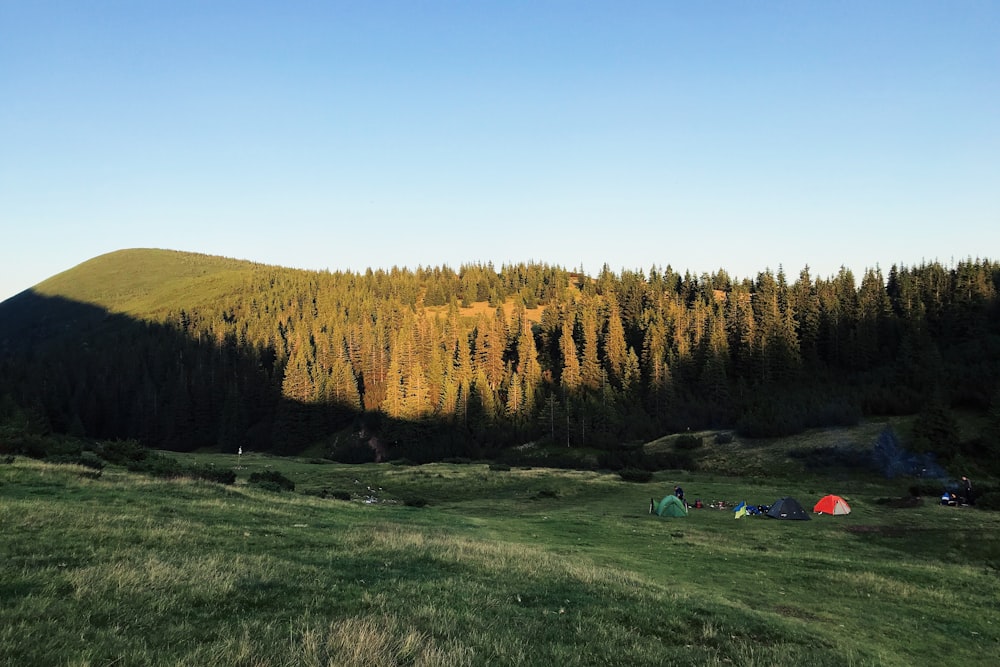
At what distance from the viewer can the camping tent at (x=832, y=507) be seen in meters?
35.1

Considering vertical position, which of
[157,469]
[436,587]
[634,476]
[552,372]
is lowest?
[634,476]

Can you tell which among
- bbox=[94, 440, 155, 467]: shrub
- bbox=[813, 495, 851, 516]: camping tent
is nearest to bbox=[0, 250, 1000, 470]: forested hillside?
bbox=[813, 495, 851, 516]: camping tent

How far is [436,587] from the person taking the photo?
1111cm

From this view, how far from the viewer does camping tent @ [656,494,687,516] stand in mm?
35406

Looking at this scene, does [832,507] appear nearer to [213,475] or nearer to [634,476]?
[634,476]

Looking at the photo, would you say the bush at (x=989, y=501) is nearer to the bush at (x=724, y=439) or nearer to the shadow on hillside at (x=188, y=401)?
the bush at (x=724, y=439)

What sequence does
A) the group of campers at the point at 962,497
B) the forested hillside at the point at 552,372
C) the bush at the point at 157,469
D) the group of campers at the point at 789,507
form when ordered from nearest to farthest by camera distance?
the bush at the point at 157,469, the group of campers at the point at 789,507, the group of campers at the point at 962,497, the forested hillside at the point at 552,372

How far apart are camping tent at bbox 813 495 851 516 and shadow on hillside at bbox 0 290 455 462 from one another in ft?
224

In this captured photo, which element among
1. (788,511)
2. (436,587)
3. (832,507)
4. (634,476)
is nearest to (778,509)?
(788,511)

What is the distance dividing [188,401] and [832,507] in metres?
137

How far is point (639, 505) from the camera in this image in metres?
40.2

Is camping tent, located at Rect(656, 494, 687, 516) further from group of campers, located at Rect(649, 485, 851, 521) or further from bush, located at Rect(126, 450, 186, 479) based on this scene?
bush, located at Rect(126, 450, 186, 479)

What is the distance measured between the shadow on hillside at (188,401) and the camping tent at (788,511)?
67.9 m

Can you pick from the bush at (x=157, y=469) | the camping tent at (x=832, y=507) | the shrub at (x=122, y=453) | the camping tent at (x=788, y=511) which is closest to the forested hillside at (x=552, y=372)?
the camping tent at (x=832, y=507)
